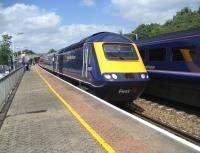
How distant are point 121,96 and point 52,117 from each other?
4.13 m

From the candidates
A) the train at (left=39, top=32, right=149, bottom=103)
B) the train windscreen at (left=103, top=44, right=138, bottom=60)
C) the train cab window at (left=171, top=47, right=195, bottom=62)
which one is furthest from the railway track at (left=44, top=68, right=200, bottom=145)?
the train windscreen at (left=103, top=44, right=138, bottom=60)

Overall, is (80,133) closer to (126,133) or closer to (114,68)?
(126,133)

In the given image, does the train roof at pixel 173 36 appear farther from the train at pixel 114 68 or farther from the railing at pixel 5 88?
the railing at pixel 5 88

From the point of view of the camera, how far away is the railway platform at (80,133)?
6836mm

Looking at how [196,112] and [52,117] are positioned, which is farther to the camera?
[196,112]

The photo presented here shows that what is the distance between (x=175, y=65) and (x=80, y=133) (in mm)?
8039

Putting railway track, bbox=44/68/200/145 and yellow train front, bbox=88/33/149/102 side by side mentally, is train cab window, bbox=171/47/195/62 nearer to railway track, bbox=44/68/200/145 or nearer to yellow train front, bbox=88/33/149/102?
yellow train front, bbox=88/33/149/102

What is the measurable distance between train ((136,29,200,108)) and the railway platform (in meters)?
4.12

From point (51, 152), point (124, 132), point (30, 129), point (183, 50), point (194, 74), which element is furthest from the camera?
point (183, 50)

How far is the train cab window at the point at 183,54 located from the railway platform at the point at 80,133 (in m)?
4.29

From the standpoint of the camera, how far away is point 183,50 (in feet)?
46.2

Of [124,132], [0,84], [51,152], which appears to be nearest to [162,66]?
[0,84]

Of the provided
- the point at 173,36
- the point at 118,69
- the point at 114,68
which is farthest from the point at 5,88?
the point at 173,36

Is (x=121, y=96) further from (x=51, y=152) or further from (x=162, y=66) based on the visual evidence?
(x=51, y=152)
